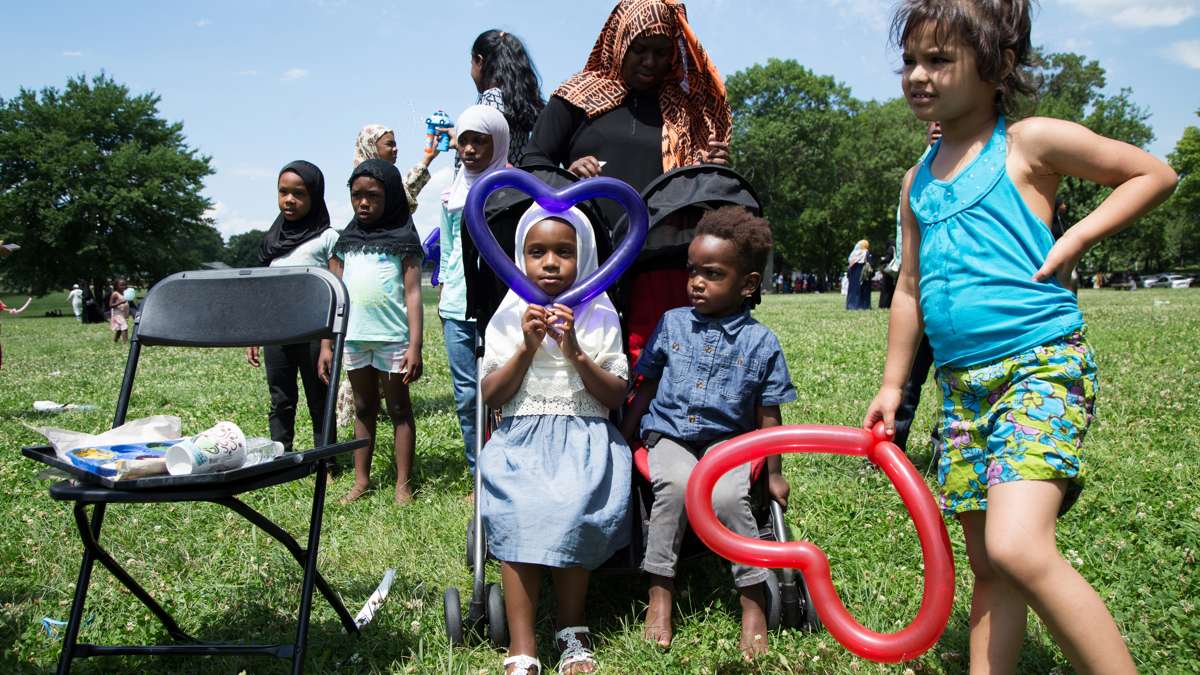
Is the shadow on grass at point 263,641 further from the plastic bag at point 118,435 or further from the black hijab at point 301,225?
the black hijab at point 301,225

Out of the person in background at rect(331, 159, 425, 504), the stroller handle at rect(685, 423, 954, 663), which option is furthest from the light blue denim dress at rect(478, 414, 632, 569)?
the person in background at rect(331, 159, 425, 504)

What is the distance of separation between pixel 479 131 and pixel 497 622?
2.52 m

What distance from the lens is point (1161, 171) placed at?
7.23 feet

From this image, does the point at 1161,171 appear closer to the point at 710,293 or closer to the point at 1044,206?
the point at 1044,206

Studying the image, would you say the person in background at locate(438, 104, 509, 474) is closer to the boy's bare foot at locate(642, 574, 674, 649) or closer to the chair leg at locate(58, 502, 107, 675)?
the boy's bare foot at locate(642, 574, 674, 649)

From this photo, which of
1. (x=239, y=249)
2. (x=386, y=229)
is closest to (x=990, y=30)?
(x=386, y=229)

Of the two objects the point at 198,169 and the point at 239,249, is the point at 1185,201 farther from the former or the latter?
the point at 239,249

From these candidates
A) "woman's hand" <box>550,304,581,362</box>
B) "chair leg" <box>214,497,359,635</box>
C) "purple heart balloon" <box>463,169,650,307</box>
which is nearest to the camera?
"chair leg" <box>214,497,359,635</box>

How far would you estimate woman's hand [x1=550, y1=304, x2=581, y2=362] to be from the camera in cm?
315

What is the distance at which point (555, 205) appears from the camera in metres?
3.35

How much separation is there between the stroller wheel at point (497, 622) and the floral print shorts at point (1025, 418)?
1669 mm

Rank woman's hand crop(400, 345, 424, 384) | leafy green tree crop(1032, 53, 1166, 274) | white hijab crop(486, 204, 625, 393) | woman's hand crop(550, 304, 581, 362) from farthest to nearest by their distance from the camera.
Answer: leafy green tree crop(1032, 53, 1166, 274)
woman's hand crop(400, 345, 424, 384)
white hijab crop(486, 204, 625, 393)
woman's hand crop(550, 304, 581, 362)

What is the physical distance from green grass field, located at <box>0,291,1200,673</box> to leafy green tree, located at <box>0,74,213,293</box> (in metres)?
51.1

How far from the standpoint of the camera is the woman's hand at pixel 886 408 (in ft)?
8.44
